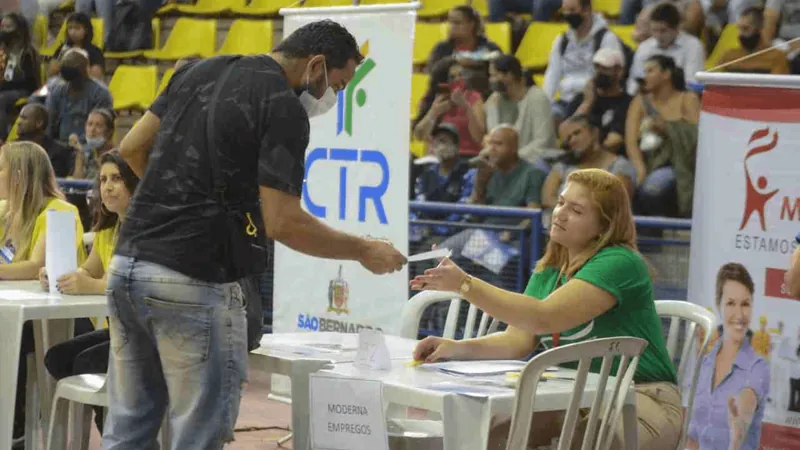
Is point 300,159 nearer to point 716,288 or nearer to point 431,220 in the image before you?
point 716,288

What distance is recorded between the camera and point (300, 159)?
2873 mm

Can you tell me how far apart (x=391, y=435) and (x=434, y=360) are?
267 millimetres

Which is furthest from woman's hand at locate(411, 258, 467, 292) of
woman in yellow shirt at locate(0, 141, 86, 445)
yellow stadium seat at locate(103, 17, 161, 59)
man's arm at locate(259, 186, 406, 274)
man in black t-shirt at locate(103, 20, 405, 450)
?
yellow stadium seat at locate(103, 17, 161, 59)

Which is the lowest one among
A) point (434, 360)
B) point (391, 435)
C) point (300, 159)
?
point (391, 435)

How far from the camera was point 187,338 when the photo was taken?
2830mm

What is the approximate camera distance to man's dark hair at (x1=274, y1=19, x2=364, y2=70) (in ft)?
9.79

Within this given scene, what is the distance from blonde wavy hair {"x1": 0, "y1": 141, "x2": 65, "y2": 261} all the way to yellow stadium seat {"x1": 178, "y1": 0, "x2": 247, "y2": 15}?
5211mm

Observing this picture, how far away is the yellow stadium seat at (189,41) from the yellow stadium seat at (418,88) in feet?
7.99

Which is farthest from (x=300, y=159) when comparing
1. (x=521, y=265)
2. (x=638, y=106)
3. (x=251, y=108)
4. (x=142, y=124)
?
(x=638, y=106)

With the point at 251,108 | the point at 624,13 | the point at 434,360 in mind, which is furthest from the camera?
the point at 624,13

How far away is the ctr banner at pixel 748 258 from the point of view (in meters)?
4.36

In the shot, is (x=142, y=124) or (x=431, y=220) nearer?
(x=142, y=124)

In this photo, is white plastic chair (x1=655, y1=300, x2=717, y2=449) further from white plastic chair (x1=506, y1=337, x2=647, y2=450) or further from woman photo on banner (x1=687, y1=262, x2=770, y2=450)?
woman photo on banner (x1=687, y1=262, x2=770, y2=450)

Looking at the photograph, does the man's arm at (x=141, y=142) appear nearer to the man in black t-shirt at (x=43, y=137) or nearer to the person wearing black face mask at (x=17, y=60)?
the man in black t-shirt at (x=43, y=137)
